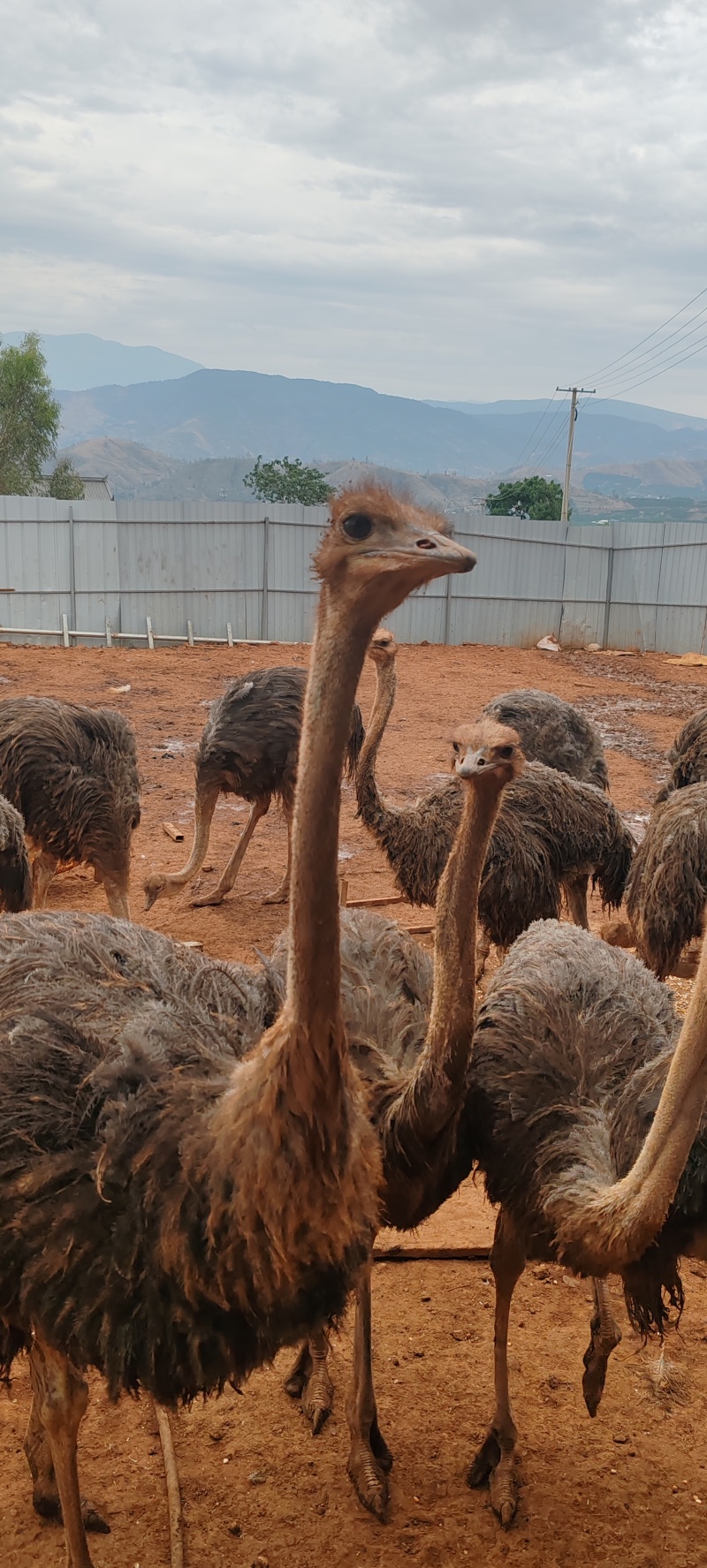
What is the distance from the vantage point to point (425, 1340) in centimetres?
393

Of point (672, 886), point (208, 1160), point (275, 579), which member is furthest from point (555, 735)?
point (275, 579)

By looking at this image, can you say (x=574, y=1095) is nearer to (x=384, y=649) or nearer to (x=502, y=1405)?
(x=502, y=1405)

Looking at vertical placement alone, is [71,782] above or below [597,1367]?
above

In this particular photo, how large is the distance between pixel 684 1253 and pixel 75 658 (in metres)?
15.8

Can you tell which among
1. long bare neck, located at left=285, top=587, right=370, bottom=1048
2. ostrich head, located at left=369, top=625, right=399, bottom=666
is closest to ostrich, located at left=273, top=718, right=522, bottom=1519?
long bare neck, located at left=285, top=587, right=370, bottom=1048

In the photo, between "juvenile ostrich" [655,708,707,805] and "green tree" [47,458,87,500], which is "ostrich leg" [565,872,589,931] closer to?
"juvenile ostrich" [655,708,707,805]

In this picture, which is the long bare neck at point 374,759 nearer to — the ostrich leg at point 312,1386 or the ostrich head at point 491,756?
the ostrich head at point 491,756

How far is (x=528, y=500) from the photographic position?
30.4 metres

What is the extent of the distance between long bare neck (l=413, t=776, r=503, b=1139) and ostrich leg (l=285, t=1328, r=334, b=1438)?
93cm

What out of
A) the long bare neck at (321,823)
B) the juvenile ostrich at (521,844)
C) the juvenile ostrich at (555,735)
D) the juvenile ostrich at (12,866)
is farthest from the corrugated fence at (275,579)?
the long bare neck at (321,823)

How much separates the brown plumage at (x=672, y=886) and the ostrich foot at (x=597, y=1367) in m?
2.10

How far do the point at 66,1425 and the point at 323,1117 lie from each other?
1211 millimetres

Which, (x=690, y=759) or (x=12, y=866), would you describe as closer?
(x=12, y=866)

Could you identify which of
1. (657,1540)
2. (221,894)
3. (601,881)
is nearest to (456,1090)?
(657,1540)
